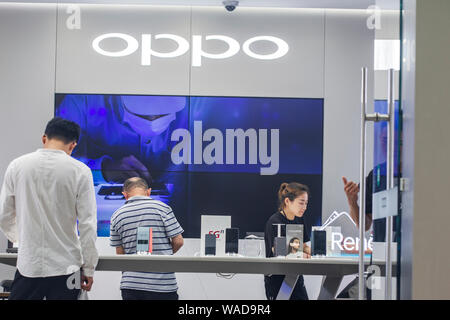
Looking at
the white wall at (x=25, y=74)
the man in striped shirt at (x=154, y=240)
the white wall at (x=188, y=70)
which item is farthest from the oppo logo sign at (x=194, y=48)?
the man in striped shirt at (x=154, y=240)

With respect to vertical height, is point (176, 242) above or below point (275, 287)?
above

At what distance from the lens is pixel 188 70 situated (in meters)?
6.48

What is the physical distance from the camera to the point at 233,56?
6.49 meters

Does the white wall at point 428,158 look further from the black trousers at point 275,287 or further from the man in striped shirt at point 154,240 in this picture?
the black trousers at point 275,287

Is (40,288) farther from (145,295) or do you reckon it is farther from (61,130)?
(145,295)

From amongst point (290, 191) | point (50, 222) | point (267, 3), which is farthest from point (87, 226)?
point (267, 3)

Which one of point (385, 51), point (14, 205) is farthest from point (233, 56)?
point (385, 51)

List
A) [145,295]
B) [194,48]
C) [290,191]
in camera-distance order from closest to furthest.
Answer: [145,295]
[290,191]
[194,48]

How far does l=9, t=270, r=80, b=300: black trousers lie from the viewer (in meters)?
3.44

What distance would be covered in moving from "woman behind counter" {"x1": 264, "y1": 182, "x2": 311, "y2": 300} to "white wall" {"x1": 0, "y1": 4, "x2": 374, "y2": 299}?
40 centimetres

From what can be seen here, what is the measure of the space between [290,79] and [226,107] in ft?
2.12

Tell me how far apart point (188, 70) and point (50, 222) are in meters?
3.25

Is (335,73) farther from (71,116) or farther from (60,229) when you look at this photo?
(60,229)

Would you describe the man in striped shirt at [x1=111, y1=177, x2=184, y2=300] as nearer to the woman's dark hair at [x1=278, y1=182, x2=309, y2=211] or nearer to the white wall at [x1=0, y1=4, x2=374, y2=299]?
the woman's dark hair at [x1=278, y1=182, x2=309, y2=211]
